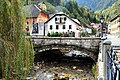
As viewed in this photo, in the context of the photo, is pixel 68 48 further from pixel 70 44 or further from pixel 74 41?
pixel 74 41

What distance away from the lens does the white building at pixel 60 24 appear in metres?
41.0

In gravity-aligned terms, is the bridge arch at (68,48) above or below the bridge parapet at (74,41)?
below

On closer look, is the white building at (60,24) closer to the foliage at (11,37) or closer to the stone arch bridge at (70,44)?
the stone arch bridge at (70,44)

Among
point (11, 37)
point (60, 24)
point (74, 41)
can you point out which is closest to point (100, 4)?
point (60, 24)

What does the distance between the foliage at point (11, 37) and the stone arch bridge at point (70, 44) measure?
1449 centimetres

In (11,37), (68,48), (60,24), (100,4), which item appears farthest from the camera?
(100,4)

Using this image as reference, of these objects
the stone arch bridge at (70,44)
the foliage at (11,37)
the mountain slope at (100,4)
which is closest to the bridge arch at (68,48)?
the stone arch bridge at (70,44)

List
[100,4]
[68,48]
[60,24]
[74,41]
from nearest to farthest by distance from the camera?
[74,41]
[68,48]
[60,24]
[100,4]

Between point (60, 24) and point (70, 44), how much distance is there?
1832cm

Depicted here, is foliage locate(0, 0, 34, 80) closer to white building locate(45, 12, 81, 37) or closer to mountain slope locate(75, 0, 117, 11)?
white building locate(45, 12, 81, 37)

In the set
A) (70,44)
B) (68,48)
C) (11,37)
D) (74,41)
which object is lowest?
(68,48)

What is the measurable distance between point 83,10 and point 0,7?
98.3 metres

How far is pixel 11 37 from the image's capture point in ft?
27.5

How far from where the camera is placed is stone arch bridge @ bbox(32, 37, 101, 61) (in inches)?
903
